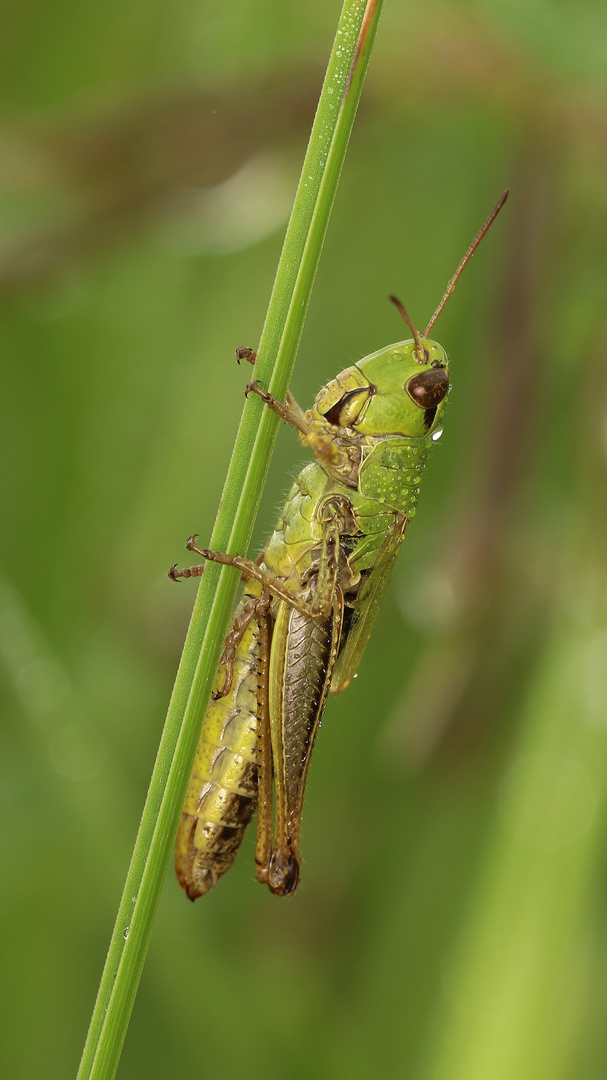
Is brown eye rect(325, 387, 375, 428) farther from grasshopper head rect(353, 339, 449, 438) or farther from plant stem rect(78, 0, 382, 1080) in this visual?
A: plant stem rect(78, 0, 382, 1080)

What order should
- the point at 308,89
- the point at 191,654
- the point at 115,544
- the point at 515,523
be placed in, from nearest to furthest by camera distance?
1. the point at 191,654
2. the point at 308,89
3. the point at 515,523
4. the point at 115,544

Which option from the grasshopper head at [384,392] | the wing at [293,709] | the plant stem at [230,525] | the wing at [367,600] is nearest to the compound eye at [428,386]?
the grasshopper head at [384,392]

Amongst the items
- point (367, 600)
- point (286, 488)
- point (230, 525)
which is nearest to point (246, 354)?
point (230, 525)

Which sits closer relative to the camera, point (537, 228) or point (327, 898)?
point (537, 228)

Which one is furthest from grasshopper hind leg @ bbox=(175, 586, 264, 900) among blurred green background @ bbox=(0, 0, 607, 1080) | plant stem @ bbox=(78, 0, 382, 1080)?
plant stem @ bbox=(78, 0, 382, 1080)

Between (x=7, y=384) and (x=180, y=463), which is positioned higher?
(x=7, y=384)

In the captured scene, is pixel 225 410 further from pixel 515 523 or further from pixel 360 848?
pixel 360 848

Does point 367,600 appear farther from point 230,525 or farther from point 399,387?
point 230,525

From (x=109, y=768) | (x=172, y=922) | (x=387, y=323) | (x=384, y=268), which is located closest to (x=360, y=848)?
(x=172, y=922)
